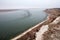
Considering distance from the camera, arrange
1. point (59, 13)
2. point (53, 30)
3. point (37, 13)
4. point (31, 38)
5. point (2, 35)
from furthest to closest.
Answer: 1. point (37, 13)
2. point (59, 13)
3. point (2, 35)
4. point (31, 38)
5. point (53, 30)

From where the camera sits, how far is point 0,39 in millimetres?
4023

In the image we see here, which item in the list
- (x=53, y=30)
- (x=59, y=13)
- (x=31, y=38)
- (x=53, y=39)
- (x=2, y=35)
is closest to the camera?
(x=53, y=39)

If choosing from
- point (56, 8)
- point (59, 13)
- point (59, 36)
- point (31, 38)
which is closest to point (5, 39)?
point (31, 38)

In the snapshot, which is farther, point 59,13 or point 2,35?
point 59,13

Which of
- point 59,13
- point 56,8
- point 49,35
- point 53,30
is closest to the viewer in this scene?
point 49,35

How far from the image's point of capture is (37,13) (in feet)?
30.8

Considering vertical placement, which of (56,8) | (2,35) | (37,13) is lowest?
(37,13)

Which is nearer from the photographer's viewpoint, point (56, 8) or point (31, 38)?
point (31, 38)

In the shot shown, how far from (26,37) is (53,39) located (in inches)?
46.5

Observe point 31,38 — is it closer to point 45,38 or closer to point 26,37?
point 26,37

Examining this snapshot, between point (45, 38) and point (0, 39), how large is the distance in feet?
5.68

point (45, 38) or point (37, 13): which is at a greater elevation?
point (45, 38)

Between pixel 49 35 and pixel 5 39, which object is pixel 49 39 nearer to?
pixel 49 35

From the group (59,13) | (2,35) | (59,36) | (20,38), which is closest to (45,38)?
(59,36)
